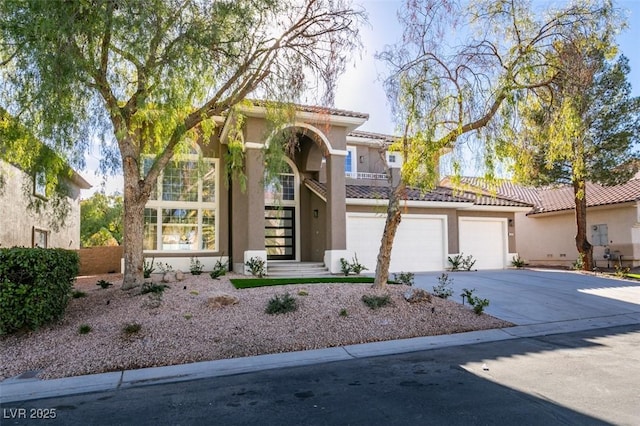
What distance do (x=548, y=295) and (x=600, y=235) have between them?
12.8m

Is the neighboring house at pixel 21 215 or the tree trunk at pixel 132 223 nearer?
the tree trunk at pixel 132 223

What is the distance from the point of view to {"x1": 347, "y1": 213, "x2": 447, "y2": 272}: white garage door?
17672 mm

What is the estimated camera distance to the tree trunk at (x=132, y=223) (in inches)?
419

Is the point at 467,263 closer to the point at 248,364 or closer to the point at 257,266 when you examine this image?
Answer: the point at 257,266

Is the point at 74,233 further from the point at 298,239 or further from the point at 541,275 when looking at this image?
the point at 541,275

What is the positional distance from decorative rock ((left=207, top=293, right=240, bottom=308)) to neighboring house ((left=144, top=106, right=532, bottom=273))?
520 cm

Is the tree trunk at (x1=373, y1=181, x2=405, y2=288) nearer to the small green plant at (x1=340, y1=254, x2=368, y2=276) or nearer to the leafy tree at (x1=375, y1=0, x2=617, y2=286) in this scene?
the leafy tree at (x1=375, y1=0, x2=617, y2=286)

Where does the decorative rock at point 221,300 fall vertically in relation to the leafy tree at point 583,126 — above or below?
below

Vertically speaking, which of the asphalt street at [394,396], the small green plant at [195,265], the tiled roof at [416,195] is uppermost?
the tiled roof at [416,195]

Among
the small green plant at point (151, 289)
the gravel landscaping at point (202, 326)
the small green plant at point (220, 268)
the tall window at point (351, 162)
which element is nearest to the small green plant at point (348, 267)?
the small green plant at point (220, 268)

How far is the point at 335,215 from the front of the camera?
1612 centimetres

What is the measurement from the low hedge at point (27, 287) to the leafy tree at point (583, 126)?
33.3 ft

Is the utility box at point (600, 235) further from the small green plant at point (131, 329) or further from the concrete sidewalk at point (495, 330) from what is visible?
the small green plant at point (131, 329)

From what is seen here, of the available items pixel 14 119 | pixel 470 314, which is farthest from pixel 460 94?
pixel 14 119
